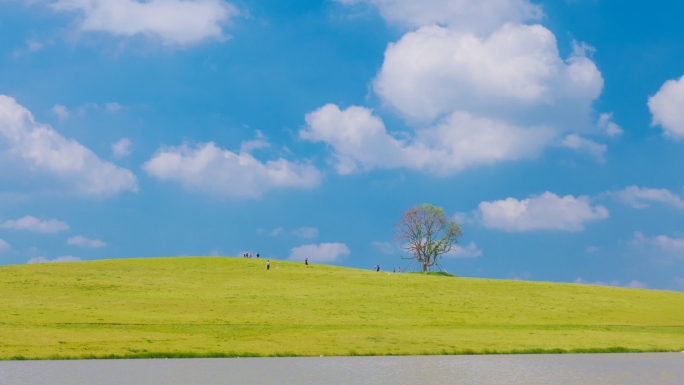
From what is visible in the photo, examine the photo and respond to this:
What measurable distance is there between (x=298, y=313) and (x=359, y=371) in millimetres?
23194

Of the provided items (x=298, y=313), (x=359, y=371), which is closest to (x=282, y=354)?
(x=359, y=371)

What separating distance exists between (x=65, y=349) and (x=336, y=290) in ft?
106

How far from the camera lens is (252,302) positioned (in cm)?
5469

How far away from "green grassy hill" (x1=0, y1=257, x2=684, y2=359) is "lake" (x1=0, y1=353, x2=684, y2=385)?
3357 mm

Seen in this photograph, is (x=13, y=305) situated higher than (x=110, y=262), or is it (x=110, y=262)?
(x=110, y=262)

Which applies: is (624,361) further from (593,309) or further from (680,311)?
(680,311)

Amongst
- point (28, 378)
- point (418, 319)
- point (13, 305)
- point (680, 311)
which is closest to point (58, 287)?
point (13, 305)

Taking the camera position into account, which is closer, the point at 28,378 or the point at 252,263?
the point at 28,378

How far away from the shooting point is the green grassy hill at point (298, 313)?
120 ft

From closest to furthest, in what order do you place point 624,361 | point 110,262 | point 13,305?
point 624,361
point 13,305
point 110,262

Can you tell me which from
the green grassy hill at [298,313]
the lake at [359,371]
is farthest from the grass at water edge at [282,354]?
the lake at [359,371]

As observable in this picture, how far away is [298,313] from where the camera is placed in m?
49.6

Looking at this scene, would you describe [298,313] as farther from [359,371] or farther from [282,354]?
[359,371]

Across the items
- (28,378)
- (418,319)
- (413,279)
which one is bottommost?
(28,378)
